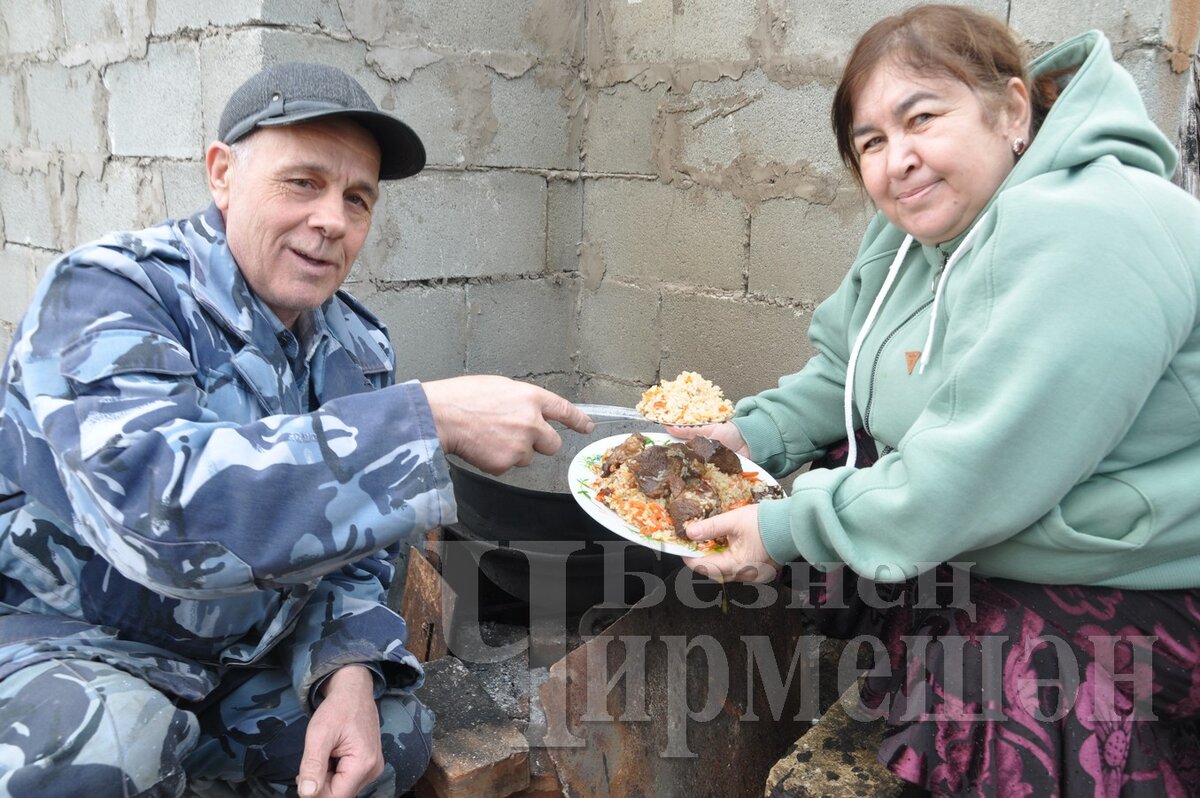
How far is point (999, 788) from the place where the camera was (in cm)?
167

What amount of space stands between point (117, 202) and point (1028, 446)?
146 inches

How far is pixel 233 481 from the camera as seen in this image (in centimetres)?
154

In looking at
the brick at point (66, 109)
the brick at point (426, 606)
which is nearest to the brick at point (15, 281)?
the brick at point (66, 109)

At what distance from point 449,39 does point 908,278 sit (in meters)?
2.08

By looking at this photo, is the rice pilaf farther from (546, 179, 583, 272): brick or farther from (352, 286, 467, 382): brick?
(546, 179, 583, 272): brick

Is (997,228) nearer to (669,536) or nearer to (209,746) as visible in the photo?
(669,536)

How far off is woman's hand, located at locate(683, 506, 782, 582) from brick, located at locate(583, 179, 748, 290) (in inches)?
60.5

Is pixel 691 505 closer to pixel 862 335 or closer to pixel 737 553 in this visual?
pixel 737 553

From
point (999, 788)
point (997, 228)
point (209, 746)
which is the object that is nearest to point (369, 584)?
point (209, 746)

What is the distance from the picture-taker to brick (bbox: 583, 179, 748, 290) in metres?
3.42

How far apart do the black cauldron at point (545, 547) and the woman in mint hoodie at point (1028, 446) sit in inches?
31.3

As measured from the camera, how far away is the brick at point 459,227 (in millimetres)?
3406

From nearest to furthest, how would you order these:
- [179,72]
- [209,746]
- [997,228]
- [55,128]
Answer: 1. [997,228]
2. [209,746]
3. [179,72]
4. [55,128]

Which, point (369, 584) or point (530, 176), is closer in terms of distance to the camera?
point (369, 584)
